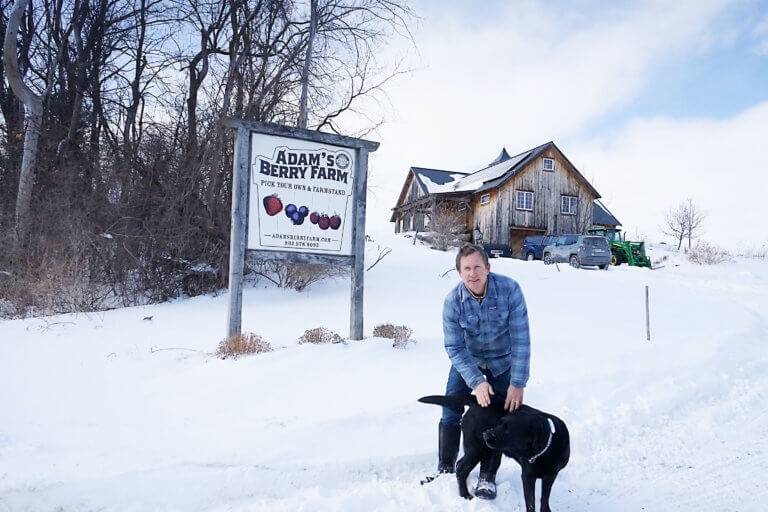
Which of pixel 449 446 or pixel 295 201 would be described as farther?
pixel 295 201

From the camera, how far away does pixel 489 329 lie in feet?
9.95

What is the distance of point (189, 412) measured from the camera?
3918 millimetres

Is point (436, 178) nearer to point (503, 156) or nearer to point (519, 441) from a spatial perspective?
point (503, 156)

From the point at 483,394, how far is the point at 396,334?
3.60 metres

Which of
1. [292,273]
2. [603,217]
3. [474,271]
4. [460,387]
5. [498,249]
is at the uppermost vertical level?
[603,217]

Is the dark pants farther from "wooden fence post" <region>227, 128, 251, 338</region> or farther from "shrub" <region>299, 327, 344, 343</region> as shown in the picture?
"wooden fence post" <region>227, 128, 251, 338</region>

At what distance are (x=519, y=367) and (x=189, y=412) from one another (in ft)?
9.37

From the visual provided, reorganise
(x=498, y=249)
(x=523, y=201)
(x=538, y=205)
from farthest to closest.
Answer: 1. (x=538, y=205)
2. (x=523, y=201)
3. (x=498, y=249)

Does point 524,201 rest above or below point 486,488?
above

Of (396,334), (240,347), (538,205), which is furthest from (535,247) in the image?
(240,347)

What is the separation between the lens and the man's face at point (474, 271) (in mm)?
2918

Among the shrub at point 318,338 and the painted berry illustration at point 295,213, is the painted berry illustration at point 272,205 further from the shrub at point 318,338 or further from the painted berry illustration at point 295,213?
the shrub at point 318,338

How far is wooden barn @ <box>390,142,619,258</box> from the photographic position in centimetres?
2891

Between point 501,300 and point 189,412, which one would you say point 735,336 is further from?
point 189,412
